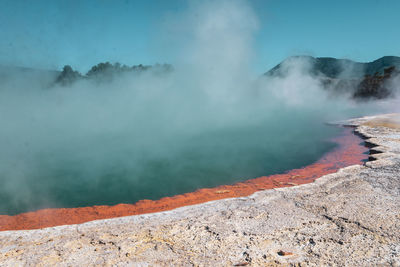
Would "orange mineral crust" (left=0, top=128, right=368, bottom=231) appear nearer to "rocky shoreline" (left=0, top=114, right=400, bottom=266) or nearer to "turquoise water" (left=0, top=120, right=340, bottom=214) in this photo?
"turquoise water" (left=0, top=120, right=340, bottom=214)

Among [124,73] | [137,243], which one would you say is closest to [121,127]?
[137,243]

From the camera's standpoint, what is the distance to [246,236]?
6.31ft

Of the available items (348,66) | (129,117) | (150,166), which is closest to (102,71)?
(129,117)

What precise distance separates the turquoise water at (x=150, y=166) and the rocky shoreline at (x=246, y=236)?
4.94 feet

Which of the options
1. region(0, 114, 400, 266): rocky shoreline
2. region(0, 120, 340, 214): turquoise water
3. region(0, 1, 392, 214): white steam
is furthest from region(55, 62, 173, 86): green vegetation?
region(0, 114, 400, 266): rocky shoreline

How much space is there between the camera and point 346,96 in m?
18.9

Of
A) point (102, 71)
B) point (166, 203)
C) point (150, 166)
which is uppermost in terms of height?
point (102, 71)

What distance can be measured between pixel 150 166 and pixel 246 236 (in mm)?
3473

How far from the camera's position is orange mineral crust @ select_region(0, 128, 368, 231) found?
2972 millimetres

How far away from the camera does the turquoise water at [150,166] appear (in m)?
3.88

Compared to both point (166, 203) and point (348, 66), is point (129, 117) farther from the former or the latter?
point (348, 66)

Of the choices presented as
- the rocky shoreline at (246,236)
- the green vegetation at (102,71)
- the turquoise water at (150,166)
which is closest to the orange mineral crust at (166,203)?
the turquoise water at (150,166)

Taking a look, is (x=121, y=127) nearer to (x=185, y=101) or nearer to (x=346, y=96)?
(x=185, y=101)

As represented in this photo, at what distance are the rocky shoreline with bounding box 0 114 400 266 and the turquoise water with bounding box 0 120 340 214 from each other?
4.94ft
